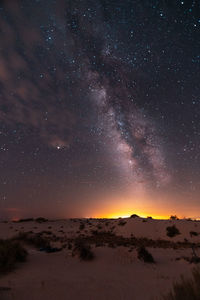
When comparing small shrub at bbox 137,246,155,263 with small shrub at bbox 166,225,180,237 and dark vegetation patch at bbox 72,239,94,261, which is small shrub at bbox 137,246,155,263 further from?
small shrub at bbox 166,225,180,237

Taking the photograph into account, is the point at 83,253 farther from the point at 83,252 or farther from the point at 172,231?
the point at 172,231

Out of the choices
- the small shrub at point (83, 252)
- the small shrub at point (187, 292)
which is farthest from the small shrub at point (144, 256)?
the small shrub at point (187, 292)

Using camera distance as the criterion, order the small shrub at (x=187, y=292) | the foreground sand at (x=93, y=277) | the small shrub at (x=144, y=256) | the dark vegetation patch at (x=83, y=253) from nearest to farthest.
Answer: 1. the small shrub at (x=187, y=292)
2. the foreground sand at (x=93, y=277)
3. the dark vegetation patch at (x=83, y=253)
4. the small shrub at (x=144, y=256)

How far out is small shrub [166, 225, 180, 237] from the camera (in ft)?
82.0

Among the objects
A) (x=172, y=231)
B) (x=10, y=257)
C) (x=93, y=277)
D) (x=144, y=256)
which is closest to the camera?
(x=93, y=277)

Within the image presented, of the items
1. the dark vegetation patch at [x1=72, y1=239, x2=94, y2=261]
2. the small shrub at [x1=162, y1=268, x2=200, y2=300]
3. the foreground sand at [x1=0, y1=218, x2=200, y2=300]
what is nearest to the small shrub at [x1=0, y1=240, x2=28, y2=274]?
the foreground sand at [x1=0, y1=218, x2=200, y2=300]

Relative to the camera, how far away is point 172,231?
2561cm

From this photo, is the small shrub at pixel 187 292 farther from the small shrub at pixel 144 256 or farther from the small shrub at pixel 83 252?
the small shrub at pixel 83 252

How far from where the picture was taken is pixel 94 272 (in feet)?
26.5

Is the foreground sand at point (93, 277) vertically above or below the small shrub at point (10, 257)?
below

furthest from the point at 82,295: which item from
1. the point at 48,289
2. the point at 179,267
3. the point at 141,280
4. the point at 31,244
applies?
the point at 31,244

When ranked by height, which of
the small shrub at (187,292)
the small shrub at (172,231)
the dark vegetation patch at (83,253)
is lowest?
the small shrub at (172,231)

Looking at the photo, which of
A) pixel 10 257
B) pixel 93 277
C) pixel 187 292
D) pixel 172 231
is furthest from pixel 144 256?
pixel 172 231

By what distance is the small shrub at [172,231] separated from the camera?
2501cm
